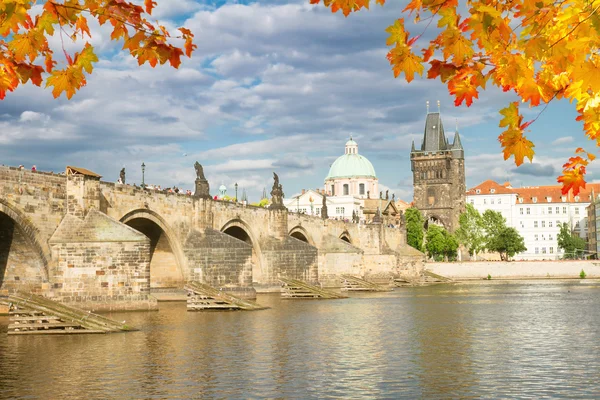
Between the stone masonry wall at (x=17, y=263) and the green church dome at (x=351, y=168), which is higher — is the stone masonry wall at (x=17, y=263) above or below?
below

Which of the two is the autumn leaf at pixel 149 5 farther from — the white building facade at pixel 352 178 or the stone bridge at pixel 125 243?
the white building facade at pixel 352 178

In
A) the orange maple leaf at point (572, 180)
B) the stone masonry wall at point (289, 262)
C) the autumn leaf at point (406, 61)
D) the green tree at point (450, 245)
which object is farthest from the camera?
the green tree at point (450, 245)

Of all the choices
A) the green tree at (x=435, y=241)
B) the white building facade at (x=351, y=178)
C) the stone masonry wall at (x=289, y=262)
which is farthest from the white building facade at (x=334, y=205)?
the stone masonry wall at (x=289, y=262)

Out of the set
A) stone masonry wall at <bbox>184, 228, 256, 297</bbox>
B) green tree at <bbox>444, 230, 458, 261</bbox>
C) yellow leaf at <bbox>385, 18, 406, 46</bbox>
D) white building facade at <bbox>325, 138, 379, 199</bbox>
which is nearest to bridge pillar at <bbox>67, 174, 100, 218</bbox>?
stone masonry wall at <bbox>184, 228, 256, 297</bbox>

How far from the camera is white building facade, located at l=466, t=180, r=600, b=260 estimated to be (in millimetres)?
132750

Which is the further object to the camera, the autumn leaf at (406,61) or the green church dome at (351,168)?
the green church dome at (351,168)

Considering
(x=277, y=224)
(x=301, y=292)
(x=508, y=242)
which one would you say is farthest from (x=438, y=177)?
(x=301, y=292)

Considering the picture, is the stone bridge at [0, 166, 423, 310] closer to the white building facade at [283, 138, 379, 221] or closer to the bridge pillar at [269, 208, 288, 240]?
the bridge pillar at [269, 208, 288, 240]

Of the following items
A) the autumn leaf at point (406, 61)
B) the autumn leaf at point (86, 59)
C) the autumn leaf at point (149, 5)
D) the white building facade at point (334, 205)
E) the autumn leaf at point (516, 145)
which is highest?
the white building facade at point (334, 205)

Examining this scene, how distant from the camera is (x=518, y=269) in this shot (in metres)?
88.8

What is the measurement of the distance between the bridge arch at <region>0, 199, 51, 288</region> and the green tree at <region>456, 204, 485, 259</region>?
9099 centimetres

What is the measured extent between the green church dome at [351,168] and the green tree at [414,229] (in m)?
34.7

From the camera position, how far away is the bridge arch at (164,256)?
41281 mm

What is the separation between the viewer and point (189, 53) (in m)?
5.79
